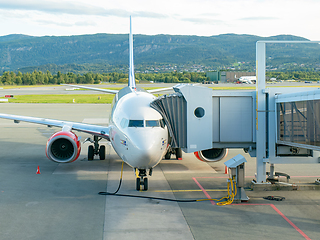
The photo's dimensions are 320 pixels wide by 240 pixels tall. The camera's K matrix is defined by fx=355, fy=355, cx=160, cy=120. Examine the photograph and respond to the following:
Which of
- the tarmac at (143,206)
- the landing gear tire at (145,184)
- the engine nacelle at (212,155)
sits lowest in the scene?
the tarmac at (143,206)

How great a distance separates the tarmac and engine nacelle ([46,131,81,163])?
72 centimetres

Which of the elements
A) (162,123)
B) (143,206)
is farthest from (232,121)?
(143,206)

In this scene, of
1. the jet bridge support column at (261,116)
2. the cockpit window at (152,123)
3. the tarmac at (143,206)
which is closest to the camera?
the tarmac at (143,206)

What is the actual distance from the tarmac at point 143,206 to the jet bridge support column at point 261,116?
103 cm

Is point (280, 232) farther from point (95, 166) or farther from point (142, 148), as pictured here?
point (95, 166)

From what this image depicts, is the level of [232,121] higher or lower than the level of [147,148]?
higher

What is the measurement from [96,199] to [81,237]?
373 cm

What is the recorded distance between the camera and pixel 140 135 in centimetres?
1430

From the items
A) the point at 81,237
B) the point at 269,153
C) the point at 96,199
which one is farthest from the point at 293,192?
the point at 81,237

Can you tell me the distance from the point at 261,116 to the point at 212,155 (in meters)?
3.85

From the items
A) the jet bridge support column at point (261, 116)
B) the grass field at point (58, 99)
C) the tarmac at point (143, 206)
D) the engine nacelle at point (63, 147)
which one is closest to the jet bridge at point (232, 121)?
the jet bridge support column at point (261, 116)

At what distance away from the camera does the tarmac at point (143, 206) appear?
36.3 ft

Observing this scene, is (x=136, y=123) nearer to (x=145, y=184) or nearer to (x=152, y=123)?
(x=152, y=123)

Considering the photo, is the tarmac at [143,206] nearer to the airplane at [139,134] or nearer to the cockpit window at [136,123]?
the airplane at [139,134]
